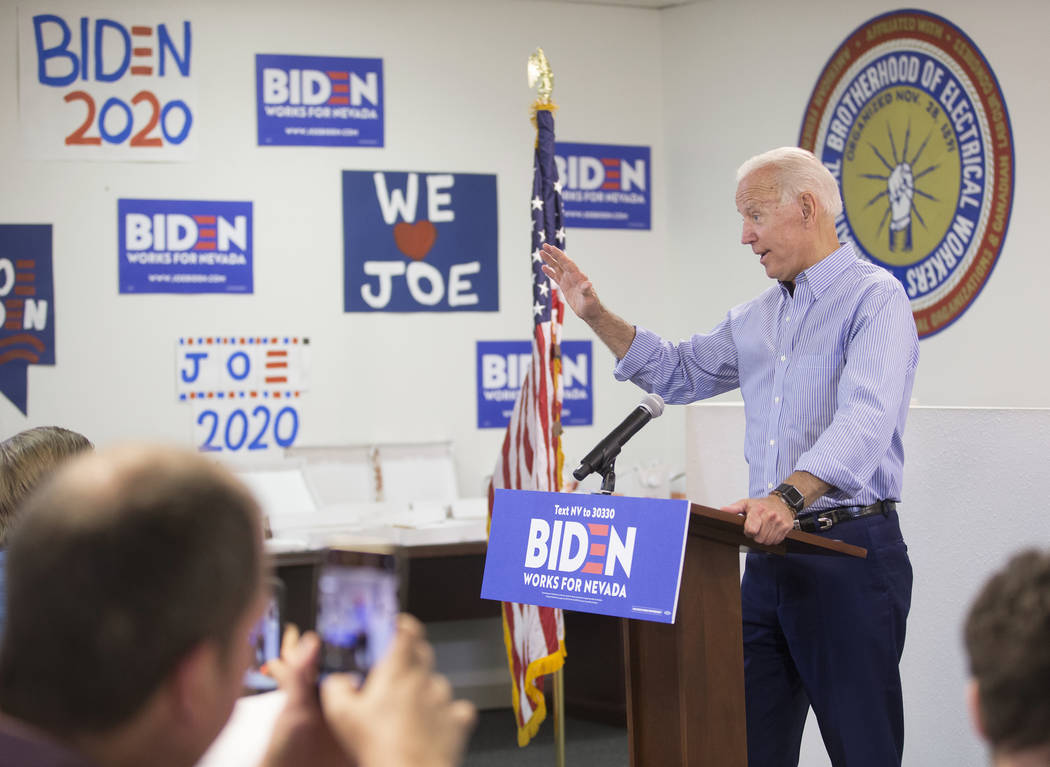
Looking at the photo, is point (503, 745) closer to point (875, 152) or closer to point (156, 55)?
point (875, 152)

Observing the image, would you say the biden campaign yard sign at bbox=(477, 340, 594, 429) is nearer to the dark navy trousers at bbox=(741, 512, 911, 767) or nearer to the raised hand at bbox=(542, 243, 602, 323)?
the raised hand at bbox=(542, 243, 602, 323)

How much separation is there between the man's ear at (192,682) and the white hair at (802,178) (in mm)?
1995

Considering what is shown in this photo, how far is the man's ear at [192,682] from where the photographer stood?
68cm

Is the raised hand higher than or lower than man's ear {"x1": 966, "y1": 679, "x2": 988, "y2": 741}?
higher

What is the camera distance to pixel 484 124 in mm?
Answer: 5438

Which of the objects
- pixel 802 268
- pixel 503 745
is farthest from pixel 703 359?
pixel 503 745

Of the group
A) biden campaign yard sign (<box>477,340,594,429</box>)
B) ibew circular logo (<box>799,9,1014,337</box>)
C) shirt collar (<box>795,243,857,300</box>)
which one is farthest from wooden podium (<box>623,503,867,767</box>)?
biden campaign yard sign (<box>477,340,594,429</box>)

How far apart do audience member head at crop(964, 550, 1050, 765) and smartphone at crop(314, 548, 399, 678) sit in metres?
0.44

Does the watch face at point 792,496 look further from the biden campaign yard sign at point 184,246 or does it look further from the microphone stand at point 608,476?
the biden campaign yard sign at point 184,246

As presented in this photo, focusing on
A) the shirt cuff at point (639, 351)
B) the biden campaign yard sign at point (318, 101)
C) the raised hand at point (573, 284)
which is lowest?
the shirt cuff at point (639, 351)

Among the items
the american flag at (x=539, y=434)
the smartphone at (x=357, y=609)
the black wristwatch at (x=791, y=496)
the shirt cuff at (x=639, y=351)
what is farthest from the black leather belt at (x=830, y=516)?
the smartphone at (x=357, y=609)

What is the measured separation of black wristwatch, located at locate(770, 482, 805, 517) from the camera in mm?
2029

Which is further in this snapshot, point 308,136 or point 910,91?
point 308,136

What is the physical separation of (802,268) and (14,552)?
79.4 inches
